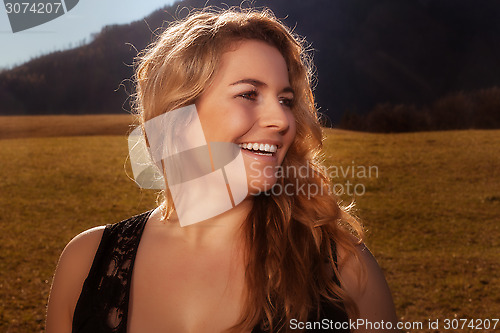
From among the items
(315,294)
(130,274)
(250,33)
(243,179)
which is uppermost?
(250,33)

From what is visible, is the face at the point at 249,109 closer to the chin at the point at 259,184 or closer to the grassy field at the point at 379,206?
the chin at the point at 259,184

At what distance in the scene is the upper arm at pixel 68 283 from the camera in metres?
1.32

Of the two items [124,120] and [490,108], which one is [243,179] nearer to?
[124,120]

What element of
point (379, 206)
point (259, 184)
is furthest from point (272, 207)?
point (379, 206)

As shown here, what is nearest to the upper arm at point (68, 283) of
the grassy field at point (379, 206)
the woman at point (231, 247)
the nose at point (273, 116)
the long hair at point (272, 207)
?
the woman at point (231, 247)

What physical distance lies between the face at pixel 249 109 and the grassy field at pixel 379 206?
3610 mm

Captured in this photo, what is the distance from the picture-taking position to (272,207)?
1399 millimetres

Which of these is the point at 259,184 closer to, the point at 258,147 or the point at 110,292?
the point at 258,147

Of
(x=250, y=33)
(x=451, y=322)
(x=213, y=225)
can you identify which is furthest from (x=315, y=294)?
(x=451, y=322)

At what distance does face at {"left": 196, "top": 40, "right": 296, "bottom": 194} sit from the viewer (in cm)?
125

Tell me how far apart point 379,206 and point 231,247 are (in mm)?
7461

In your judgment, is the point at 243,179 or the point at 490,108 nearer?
the point at 243,179

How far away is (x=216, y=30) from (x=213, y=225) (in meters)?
0.61

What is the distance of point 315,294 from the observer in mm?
1207
